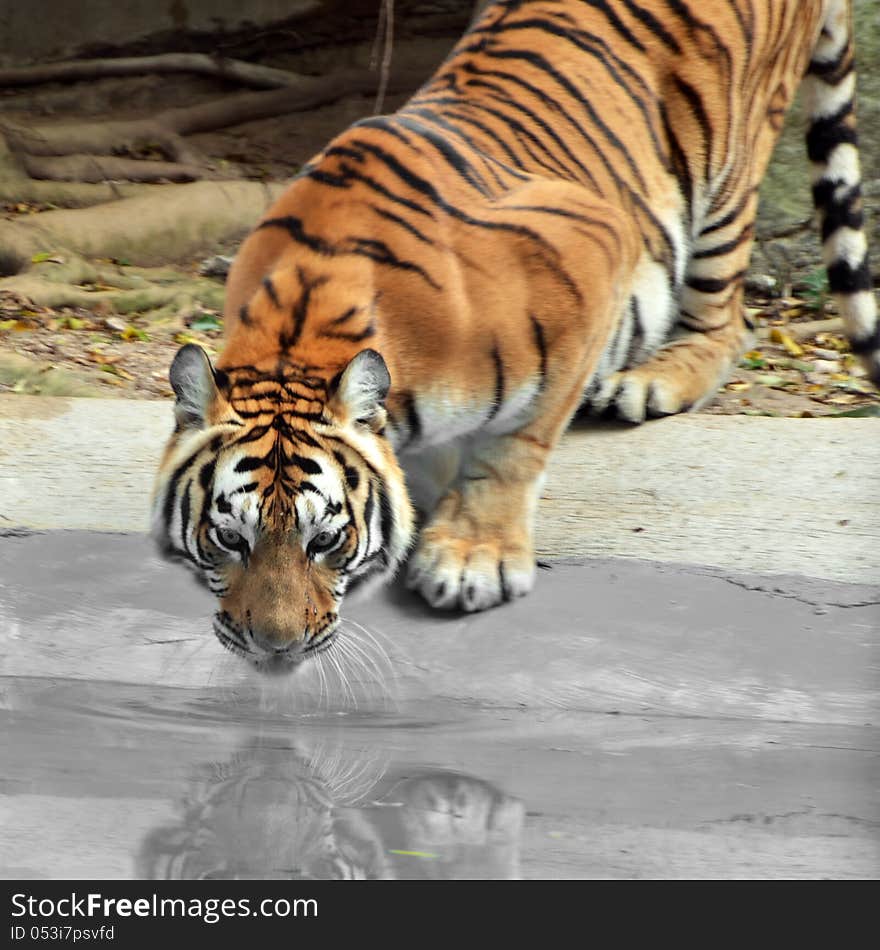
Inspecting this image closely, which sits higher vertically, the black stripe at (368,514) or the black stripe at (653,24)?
the black stripe at (653,24)

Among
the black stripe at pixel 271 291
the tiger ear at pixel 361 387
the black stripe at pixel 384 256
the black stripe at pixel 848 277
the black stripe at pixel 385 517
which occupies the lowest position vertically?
the black stripe at pixel 385 517

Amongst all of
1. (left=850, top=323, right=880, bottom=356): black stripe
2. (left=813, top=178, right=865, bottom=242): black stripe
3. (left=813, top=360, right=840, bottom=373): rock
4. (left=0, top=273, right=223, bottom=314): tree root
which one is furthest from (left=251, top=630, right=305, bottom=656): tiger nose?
(left=0, top=273, right=223, bottom=314): tree root

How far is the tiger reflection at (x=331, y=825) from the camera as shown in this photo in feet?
8.07

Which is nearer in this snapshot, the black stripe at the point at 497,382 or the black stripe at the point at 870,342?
the black stripe at the point at 497,382

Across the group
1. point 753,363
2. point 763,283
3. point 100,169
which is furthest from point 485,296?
point 100,169

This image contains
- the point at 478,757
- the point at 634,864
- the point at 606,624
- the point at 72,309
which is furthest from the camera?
the point at 72,309

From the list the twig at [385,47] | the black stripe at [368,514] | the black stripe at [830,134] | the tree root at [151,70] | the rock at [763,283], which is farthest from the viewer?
the tree root at [151,70]

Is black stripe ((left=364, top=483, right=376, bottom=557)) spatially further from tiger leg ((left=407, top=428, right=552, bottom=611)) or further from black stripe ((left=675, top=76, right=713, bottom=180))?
black stripe ((left=675, top=76, right=713, bottom=180))

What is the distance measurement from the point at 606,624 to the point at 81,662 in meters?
1.21

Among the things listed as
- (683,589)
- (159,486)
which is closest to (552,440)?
(683,589)

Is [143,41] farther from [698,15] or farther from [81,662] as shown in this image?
[81,662]

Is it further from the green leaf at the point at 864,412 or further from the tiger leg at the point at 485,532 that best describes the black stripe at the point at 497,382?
the green leaf at the point at 864,412

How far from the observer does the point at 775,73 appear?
4785 mm

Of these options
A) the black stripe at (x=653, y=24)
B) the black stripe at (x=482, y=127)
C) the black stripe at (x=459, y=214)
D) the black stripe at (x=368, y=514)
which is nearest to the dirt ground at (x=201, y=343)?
the black stripe at (x=653, y=24)
